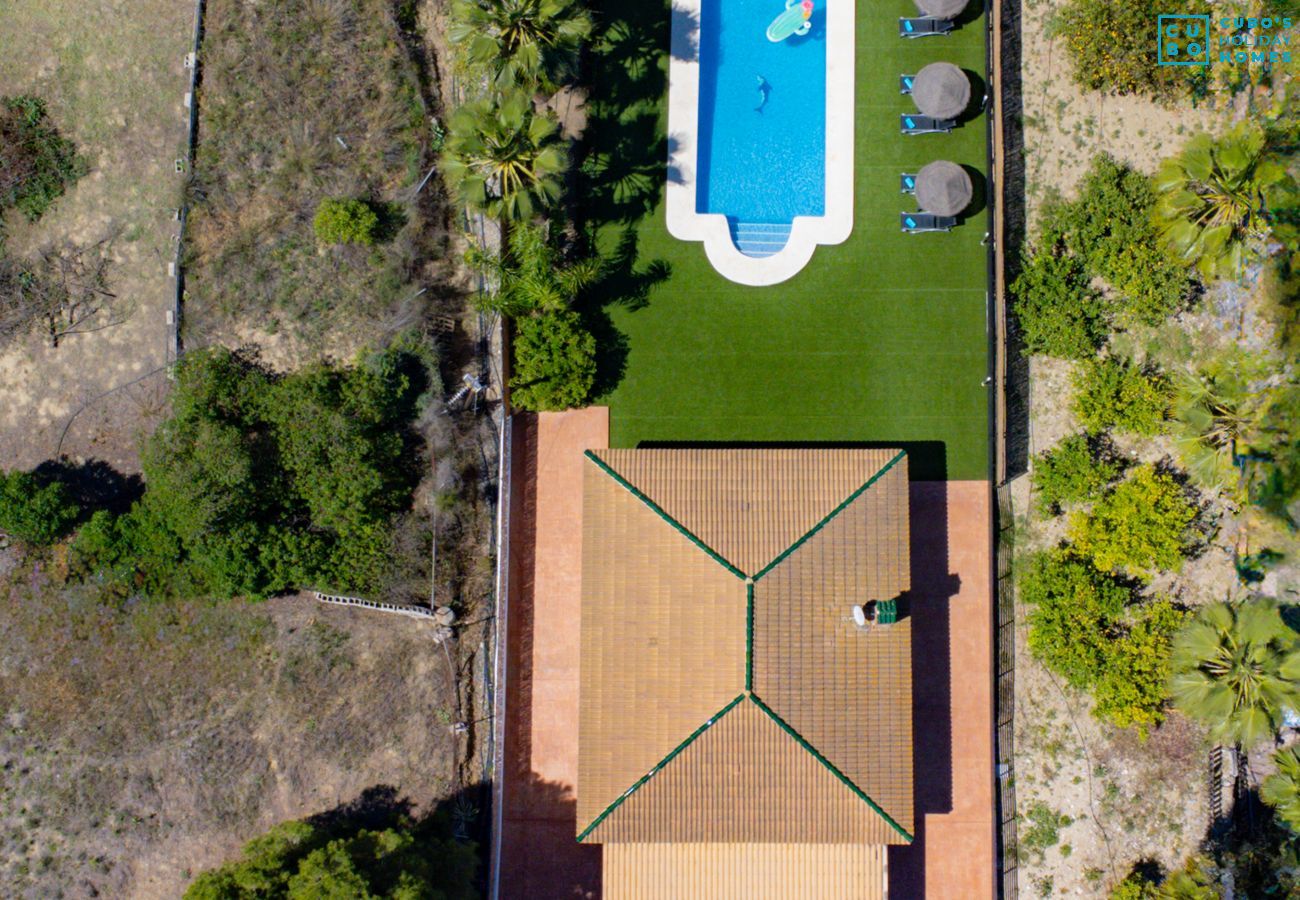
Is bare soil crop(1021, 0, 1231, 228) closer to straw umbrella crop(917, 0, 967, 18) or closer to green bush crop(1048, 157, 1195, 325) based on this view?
green bush crop(1048, 157, 1195, 325)

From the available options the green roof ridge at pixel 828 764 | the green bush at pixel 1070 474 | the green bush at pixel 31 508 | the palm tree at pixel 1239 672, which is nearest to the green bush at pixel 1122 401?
the green bush at pixel 1070 474

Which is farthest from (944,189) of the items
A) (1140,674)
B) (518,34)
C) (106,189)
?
(106,189)

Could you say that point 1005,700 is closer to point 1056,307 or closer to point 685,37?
point 1056,307

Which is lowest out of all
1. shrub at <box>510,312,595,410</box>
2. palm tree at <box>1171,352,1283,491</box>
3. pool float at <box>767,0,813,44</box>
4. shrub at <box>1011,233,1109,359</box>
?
palm tree at <box>1171,352,1283,491</box>

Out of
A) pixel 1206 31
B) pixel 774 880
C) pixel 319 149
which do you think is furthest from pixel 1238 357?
pixel 319 149

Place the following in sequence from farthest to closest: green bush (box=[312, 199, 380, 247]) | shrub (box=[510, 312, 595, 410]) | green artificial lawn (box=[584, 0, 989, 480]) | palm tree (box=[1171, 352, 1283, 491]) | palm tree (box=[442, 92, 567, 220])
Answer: green artificial lawn (box=[584, 0, 989, 480]) < green bush (box=[312, 199, 380, 247]) < shrub (box=[510, 312, 595, 410]) < palm tree (box=[1171, 352, 1283, 491]) < palm tree (box=[442, 92, 567, 220])

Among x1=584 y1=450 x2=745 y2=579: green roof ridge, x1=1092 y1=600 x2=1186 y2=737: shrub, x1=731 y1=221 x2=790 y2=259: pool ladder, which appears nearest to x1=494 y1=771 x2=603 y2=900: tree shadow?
x1=584 y1=450 x2=745 y2=579: green roof ridge
